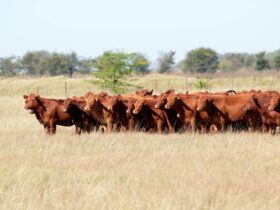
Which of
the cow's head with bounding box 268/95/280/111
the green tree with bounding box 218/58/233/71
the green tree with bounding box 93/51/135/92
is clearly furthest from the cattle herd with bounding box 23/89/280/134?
the green tree with bounding box 218/58/233/71

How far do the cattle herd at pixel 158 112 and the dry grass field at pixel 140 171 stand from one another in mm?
1626

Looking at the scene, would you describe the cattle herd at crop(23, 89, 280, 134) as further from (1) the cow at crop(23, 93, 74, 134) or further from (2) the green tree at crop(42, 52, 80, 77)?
(2) the green tree at crop(42, 52, 80, 77)

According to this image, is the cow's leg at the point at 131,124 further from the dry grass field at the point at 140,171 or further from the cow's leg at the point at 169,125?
the dry grass field at the point at 140,171

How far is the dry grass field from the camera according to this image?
848cm

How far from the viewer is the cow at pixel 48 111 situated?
18328 millimetres

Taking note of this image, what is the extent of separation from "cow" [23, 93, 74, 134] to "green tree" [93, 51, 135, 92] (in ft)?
67.8

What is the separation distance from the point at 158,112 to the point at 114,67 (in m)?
21.2

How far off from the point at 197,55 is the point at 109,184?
88606mm

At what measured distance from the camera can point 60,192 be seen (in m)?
9.11

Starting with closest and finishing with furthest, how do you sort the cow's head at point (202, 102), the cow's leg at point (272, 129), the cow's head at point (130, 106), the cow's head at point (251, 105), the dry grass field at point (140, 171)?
the dry grass field at point (140, 171) < the cow's leg at point (272, 129) < the cow's head at point (251, 105) < the cow's head at point (202, 102) < the cow's head at point (130, 106)

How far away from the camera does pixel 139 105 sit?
18469mm

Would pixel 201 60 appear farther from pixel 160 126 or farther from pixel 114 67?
pixel 160 126

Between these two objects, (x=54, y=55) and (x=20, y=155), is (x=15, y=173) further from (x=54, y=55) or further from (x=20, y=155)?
(x=54, y=55)

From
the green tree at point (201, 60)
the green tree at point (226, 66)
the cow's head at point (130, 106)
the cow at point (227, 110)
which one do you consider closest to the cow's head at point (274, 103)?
the cow at point (227, 110)
